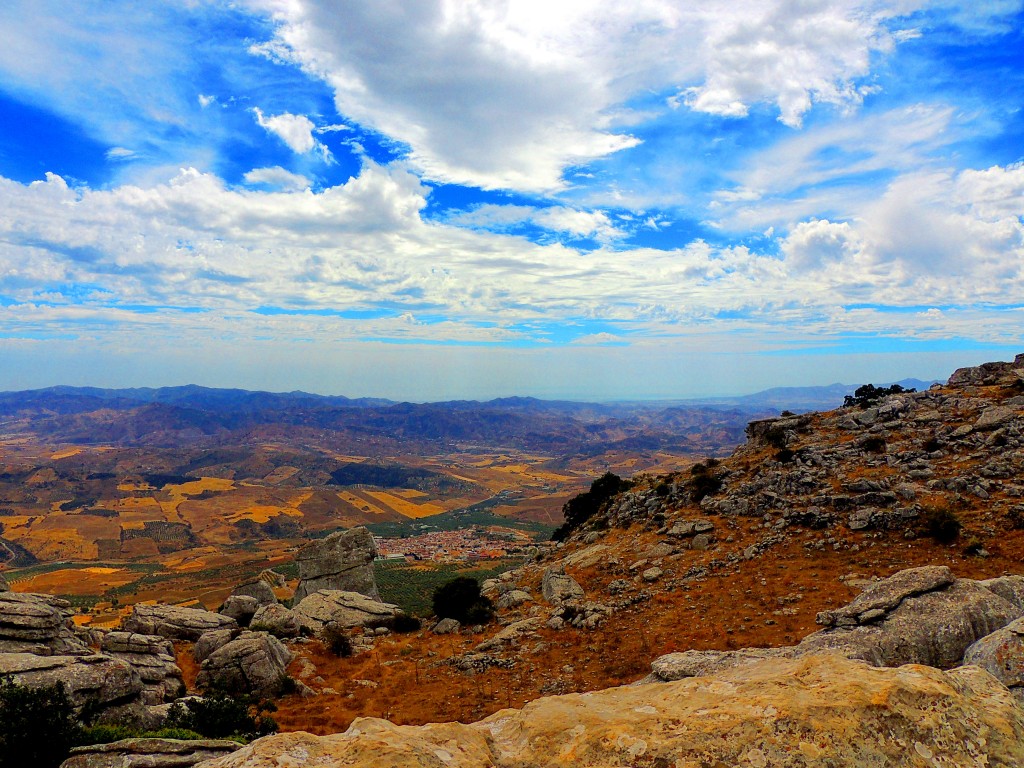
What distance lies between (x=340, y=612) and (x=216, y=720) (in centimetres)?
1868

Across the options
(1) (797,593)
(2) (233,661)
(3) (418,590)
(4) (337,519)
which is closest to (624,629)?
(1) (797,593)

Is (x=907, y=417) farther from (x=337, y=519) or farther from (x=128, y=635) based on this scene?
(x=337, y=519)

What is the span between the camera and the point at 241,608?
3456 cm

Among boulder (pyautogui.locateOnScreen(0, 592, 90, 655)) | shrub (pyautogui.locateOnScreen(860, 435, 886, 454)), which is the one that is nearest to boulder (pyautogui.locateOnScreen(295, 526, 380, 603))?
boulder (pyautogui.locateOnScreen(0, 592, 90, 655))

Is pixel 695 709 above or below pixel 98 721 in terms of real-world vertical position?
above

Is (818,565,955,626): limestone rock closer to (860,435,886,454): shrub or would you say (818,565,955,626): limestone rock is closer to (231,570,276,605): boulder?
(860,435,886,454): shrub

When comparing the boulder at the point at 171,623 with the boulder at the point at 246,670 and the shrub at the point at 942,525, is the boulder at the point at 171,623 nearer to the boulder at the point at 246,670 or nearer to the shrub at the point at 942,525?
the boulder at the point at 246,670

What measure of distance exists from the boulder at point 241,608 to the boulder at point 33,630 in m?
12.3

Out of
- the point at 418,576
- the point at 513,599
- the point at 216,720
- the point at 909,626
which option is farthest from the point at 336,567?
the point at 909,626

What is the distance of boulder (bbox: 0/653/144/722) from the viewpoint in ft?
50.7

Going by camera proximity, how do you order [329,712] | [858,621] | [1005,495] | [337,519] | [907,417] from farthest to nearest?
[337,519]
[907,417]
[1005,495]
[329,712]
[858,621]

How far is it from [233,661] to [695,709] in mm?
23485

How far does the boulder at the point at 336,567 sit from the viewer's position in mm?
42719

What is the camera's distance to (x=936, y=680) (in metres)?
6.23
